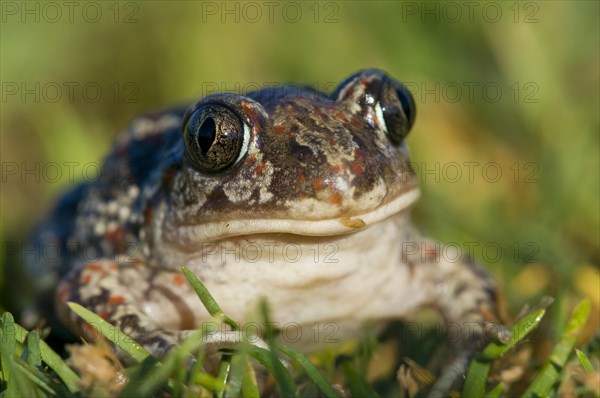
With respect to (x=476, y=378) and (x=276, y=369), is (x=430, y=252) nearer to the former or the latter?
(x=476, y=378)

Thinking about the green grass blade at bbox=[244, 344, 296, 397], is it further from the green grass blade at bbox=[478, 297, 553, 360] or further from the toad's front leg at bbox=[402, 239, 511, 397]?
the toad's front leg at bbox=[402, 239, 511, 397]

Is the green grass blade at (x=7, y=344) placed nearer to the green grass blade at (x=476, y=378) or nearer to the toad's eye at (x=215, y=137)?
the toad's eye at (x=215, y=137)

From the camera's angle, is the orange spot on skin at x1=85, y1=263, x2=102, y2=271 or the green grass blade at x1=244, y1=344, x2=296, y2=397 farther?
the orange spot on skin at x1=85, y1=263, x2=102, y2=271

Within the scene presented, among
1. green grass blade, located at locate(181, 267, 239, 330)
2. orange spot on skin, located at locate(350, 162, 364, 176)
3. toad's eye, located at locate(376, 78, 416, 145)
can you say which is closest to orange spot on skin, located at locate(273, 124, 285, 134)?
orange spot on skin, located at locate(350, 162, 364, 176)

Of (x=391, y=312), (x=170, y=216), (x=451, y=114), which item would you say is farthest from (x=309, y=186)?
(x=451, y=114)

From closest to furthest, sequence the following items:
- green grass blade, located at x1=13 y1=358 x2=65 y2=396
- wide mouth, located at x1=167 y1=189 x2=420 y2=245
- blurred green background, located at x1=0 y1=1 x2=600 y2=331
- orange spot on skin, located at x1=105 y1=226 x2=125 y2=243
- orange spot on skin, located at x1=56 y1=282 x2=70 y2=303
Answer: green grass blade, located at x1=13 y1=358 x2=65 y2=396, wide mouth, located at x1=167 y1=189 x2=420 y2=245, orange spot on skin, located at x1=56 y1=282 x2=70 y2=303, orange spot on skin, located at x1=105 y1=226 x2=125 y2=243, blurred green background, located at x1=0 y1=1 x2=600 y2=331

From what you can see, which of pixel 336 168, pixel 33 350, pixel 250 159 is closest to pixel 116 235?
pixel 250 159

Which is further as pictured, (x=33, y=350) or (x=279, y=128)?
(x=279, y=128)

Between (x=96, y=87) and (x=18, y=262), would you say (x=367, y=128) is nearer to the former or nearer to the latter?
(x=18, y=262)

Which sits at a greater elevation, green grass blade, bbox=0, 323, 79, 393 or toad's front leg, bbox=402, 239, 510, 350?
green grass blade, bbox=0, 323, 79, 393

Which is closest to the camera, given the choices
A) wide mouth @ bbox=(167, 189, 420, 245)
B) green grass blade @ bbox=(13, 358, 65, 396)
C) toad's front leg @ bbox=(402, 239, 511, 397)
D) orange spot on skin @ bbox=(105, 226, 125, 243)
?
green grass blade @ bbox=(13, 358, 65, 396)
